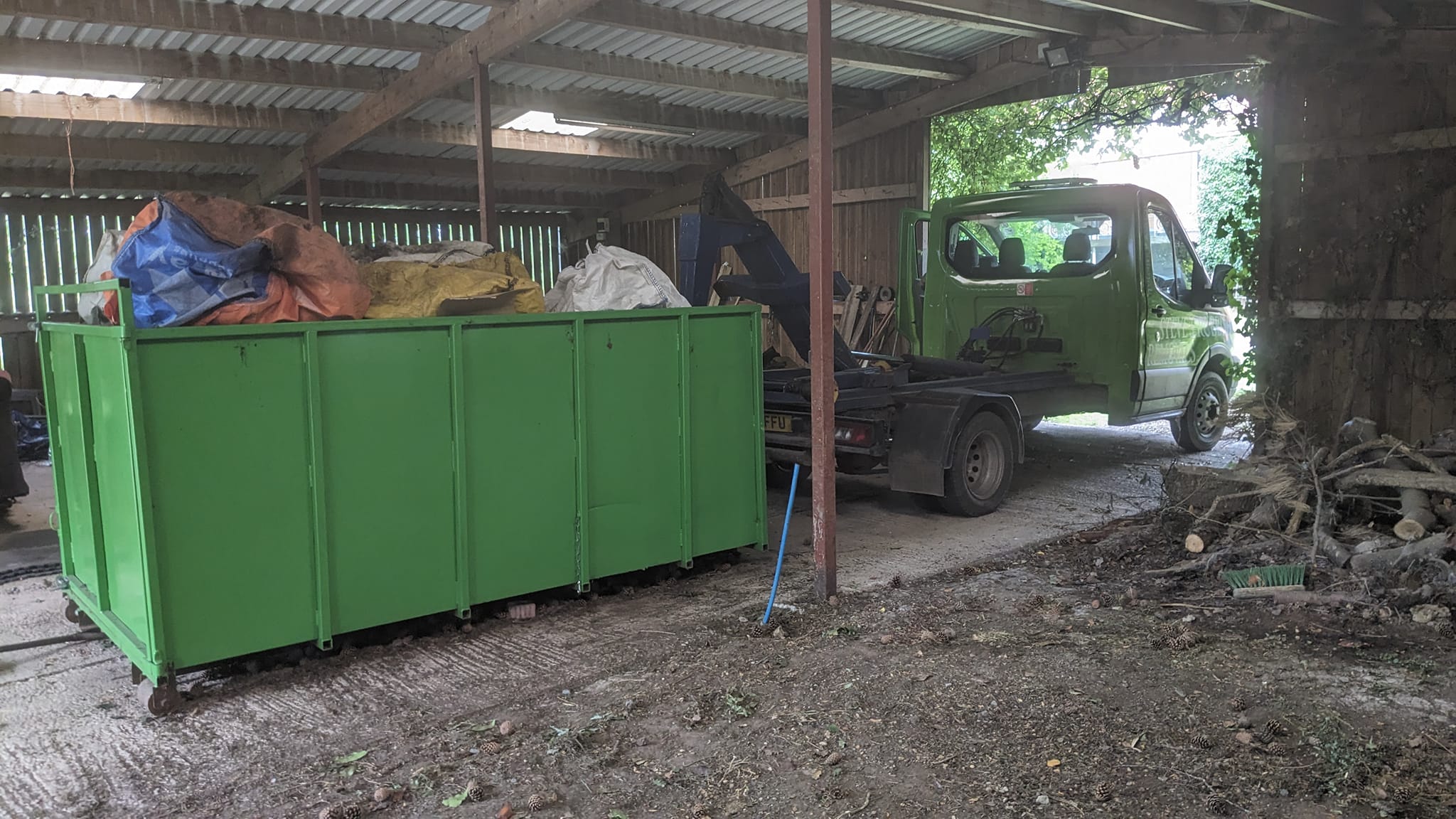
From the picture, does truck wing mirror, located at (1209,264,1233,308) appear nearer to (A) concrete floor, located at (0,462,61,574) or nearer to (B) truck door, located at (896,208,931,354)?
(B) truck door, located at (896,208,931,354)

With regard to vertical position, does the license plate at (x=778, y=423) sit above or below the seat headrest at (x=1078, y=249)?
below

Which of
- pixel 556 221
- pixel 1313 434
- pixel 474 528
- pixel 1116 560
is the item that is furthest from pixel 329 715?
pixel 556 221

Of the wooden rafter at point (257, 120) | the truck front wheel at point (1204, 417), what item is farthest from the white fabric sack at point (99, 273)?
the truck front wheel at point (1204, 417)

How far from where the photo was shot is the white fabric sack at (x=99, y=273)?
447cm

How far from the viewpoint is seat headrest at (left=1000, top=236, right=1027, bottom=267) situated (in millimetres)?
9102

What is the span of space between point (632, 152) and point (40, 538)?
8.88 m

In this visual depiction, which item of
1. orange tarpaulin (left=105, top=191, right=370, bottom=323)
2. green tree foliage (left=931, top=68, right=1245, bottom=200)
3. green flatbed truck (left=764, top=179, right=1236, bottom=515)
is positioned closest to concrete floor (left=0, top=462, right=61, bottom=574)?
orange tarpaulin (left=105, top=191, right=370, bottom=323)

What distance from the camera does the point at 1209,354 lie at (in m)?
10.1

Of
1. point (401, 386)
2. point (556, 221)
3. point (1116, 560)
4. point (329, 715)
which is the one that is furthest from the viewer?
point (556, 221)

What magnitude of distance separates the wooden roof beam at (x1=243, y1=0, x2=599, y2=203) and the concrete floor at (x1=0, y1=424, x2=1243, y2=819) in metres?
4.19

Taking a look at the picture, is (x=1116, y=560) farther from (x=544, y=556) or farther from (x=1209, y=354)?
(x=1209, y=354)

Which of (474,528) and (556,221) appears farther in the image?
(556,221)

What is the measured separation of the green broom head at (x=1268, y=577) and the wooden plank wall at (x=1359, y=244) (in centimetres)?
282

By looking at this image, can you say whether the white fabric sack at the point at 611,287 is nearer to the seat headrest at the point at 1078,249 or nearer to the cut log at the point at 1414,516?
the cut log at the point at 1414,516
